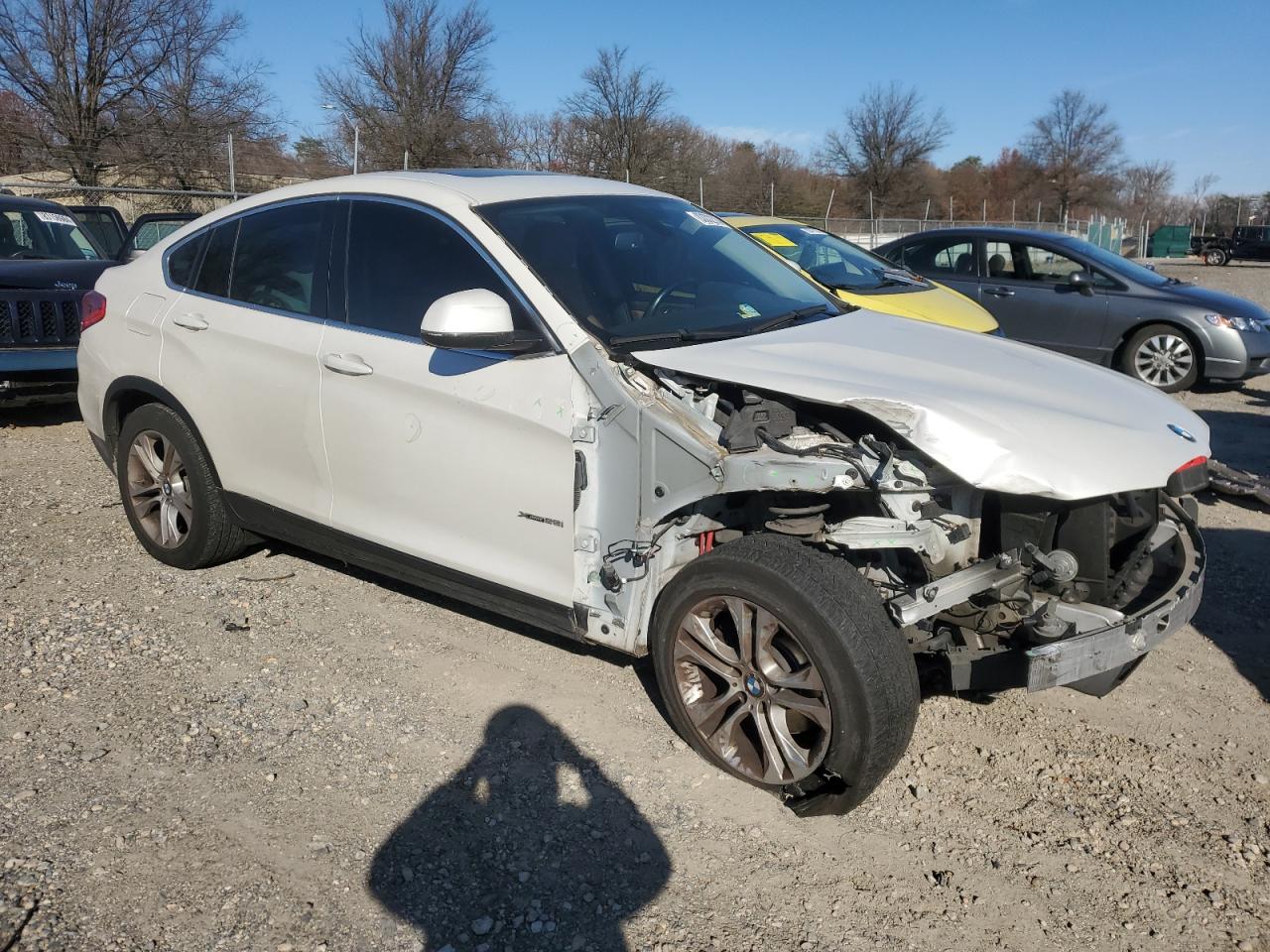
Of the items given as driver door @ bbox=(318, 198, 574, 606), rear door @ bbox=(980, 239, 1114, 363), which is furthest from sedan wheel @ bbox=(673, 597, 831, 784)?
rear door @ bbox=(980, 239, 1114, 363)

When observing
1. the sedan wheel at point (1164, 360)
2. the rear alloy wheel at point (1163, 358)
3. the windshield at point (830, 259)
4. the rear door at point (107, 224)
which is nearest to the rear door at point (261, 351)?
the windshield at point (830, 259)

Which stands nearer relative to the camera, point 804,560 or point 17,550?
point 804,560

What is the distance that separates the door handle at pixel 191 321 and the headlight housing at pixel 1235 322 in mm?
9089

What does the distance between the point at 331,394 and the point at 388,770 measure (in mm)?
1466

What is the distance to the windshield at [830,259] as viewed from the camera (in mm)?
8023

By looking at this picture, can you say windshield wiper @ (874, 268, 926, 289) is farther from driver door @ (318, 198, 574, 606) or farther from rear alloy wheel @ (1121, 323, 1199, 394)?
driver door @ (318, 198, 574, 606)

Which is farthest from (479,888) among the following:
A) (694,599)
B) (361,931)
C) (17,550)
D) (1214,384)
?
(1214,384)

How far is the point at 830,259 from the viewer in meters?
8.41

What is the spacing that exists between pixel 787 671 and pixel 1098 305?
8.41 meters

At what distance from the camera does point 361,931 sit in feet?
8.62

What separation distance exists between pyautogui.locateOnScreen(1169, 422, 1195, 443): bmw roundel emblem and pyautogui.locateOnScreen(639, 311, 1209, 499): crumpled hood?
15 millimetres

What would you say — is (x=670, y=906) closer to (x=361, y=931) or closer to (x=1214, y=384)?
(x=361, y=931)

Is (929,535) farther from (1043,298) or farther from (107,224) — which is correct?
(107,224)

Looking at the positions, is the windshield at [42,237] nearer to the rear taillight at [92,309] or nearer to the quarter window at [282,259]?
the rear taillight at [92,309]
